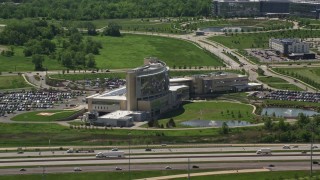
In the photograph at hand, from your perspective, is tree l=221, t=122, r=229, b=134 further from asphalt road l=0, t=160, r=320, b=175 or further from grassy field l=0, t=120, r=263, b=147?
asphalt road l=0, t=160, r=320, b=175

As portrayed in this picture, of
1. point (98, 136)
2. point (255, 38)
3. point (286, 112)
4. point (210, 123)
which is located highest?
point (255, 38)

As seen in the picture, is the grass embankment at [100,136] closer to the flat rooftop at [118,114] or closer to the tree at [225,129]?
the tree at [225,129]

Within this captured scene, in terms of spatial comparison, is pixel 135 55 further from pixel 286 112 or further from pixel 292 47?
pixel 286 112

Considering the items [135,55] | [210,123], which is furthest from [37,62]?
[210,123]

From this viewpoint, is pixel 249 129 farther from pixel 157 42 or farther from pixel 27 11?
pixel 27 11

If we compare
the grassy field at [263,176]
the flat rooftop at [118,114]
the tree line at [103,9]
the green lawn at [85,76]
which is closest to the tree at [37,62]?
the green lawn at [85,76]
